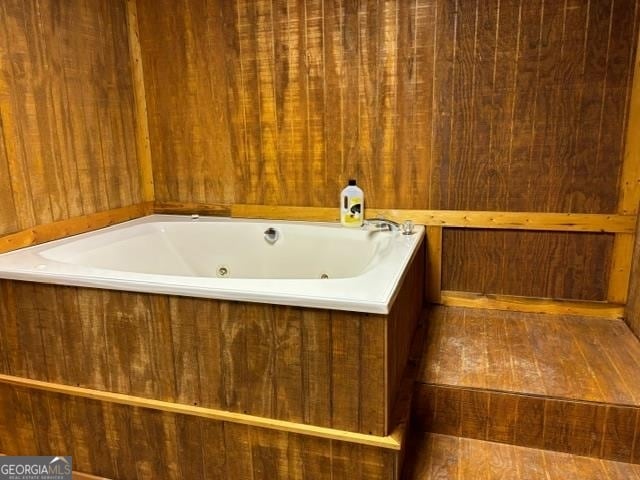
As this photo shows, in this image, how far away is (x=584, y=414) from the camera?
5.40ft

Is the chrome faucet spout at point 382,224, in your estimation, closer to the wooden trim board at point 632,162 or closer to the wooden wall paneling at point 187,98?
the wooden wall paneling at point 187,98

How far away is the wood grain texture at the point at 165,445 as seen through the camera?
4.75 ft

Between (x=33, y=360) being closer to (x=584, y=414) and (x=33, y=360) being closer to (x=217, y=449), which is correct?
(x=217, y=449)

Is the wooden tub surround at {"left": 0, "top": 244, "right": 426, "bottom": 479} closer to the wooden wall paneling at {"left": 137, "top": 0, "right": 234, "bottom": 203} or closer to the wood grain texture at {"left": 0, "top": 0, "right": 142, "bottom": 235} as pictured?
the wood grain texture at {"left": 0, "top": 0, "right": 142, "bottom": 235}

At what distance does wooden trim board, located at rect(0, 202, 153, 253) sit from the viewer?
1.98m

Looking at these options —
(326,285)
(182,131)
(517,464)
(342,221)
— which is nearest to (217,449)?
(326,285)

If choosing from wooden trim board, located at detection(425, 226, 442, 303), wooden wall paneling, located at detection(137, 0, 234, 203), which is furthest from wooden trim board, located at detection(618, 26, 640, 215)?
wooden wall paneling, located at detection(137, 0, 234, 203)

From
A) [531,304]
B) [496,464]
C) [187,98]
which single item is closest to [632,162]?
[531,304]

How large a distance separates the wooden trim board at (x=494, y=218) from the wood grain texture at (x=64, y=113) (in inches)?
35.3

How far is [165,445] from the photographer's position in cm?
163

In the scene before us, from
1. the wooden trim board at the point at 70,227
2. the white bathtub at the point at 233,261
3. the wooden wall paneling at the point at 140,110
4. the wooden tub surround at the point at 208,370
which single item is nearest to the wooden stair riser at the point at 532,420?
the wooden tub surround at the point at 208,370

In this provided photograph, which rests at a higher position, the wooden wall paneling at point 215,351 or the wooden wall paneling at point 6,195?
the wooden wall paneling at point 6,195

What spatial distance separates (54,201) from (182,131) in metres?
0.80

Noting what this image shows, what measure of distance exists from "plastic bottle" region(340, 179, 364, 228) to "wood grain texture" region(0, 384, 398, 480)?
1191 mm
